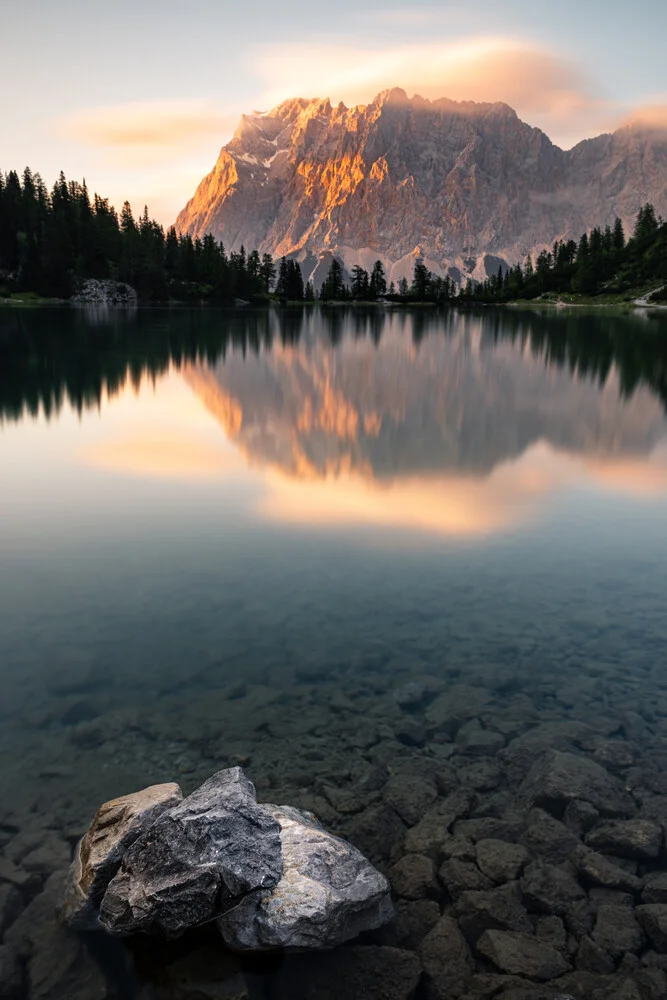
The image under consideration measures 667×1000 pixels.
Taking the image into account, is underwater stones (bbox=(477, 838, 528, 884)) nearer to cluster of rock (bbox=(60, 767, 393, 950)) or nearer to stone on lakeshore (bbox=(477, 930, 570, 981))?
stone on lakeshore (bbox=(477, 930, 570, 981))

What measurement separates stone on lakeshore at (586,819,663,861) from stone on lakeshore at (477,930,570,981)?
6.75ft

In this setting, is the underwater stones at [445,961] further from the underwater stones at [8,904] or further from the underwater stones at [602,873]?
the underwater stones at [8,904]

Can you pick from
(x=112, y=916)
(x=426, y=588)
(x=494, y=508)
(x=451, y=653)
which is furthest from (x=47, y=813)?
(x=494, y=508)

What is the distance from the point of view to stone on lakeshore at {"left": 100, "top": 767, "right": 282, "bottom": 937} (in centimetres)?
872

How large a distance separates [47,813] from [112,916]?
2.57 metres

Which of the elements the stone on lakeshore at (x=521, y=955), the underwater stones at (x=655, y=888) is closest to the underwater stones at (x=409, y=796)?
the stone on lakeshore at (x=521, y=955)

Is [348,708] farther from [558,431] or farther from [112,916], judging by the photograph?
[558,431]

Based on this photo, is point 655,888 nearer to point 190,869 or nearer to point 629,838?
point 629,838

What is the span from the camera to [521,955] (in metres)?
8.79

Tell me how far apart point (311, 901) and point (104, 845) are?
2.87 m

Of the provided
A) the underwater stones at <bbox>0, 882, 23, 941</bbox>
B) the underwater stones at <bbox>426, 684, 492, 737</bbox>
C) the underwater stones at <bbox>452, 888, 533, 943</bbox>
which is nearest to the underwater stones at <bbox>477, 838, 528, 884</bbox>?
the underwater stones at <bbox>452, 888, 533, 943</bbox>

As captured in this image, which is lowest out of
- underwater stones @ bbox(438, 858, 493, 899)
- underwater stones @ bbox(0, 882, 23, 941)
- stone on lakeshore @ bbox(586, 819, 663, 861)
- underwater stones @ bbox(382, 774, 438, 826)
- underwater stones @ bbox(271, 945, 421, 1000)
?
underwater stones @ bbox(271, 945, 421, 1000)

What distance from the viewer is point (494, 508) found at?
26.1 metres

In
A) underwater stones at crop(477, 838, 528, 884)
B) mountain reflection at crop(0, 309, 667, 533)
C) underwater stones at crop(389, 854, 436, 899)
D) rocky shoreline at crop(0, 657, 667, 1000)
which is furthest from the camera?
mountain reflection at crop(0, 309, 667, 533)
